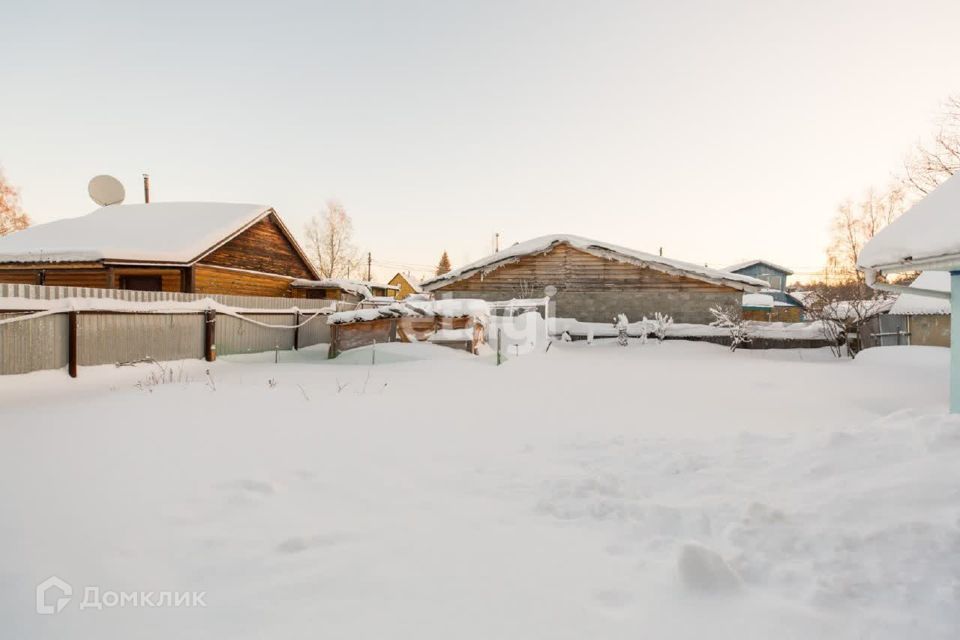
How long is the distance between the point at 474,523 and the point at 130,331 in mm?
8551

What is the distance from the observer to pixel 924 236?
4.73 m

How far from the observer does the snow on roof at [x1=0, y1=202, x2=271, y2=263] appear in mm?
14727

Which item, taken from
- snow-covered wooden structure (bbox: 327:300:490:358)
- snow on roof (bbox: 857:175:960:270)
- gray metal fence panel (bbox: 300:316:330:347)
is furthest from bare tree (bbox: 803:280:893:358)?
gray metal fence panel (bbox: 300:316:330:347)

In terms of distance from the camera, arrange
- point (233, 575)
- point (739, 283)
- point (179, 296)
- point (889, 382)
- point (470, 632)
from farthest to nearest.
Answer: point (739, 283) < point (179, 296) < point (889, 382) < point (233, 575) < point (470, 632)

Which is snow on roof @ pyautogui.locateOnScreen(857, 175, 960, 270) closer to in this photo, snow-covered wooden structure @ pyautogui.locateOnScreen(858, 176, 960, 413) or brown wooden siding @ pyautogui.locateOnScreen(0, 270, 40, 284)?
snow-covered wooden structure @ pyautogui.locateOnScreen(858, 176, 960, 413)

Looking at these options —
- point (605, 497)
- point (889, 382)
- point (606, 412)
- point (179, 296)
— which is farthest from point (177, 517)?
point (889, 382)

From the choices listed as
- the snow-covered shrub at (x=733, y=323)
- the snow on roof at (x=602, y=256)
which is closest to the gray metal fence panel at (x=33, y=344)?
the snow on roof at (x=602, y=256)

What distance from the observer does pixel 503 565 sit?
237 cm

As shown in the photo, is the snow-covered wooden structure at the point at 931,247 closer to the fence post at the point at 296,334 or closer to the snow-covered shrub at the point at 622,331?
the snow-covered shrub at the point at 622,331

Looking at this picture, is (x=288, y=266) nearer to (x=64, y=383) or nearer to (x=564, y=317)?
(x=564, y=317)

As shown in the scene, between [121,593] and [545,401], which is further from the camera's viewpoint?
[545,401]

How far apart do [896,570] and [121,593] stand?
11.4 ft

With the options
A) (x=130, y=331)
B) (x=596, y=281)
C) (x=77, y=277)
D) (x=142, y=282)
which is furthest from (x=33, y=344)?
(x=596, y=281)

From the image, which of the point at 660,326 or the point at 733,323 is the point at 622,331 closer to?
the point at 660,326
